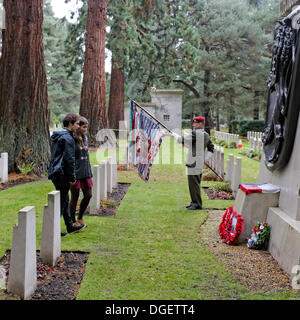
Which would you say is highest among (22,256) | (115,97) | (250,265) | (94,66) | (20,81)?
(94,66)

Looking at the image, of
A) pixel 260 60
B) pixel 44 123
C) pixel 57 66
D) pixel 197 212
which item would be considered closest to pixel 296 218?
pixel 197 212

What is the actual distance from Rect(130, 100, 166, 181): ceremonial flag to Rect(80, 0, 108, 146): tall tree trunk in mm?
7142

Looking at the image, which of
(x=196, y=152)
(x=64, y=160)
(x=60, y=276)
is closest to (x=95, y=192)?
(x=64, y=160)

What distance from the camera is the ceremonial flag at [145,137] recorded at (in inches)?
356

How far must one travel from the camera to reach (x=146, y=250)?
212 inches

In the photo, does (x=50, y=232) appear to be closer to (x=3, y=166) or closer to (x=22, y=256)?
(x=22, y=256)

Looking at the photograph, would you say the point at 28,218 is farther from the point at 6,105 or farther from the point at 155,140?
the point at 6,105

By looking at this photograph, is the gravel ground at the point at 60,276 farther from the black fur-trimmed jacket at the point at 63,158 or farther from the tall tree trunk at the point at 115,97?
the tall tree trunk at the point at 115,97

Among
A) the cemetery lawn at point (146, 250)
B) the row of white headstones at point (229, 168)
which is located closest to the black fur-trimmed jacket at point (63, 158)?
the cemetery lawn at point (146, 250)

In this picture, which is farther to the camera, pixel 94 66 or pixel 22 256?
pixel 94 66

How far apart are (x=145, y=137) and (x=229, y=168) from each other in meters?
2.56

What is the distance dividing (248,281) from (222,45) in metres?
31.7

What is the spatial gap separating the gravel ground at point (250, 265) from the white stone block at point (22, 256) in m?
2.43

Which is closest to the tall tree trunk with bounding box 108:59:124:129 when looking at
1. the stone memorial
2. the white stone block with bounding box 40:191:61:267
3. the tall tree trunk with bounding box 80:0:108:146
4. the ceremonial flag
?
the tall tree trunk with bounding box 80:0:108:146
